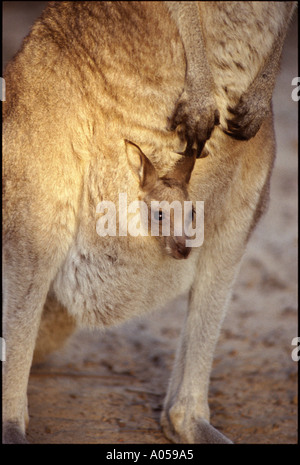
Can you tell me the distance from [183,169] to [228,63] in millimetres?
423

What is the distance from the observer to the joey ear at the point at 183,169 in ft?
7.93

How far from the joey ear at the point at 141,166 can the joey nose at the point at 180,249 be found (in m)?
0.23

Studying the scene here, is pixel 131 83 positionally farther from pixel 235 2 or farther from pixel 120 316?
pixel 120 316

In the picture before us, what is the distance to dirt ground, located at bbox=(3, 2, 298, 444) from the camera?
3021mm

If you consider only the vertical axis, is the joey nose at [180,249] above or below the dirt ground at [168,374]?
above

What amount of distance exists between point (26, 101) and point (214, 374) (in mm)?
1994

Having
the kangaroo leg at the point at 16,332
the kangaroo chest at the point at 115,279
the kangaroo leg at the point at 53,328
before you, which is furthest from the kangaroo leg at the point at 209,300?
the kangaroo leg at the point at 16,332

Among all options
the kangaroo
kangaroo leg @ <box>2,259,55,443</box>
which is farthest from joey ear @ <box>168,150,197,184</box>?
kangaroo leg @ <box>2,259,55,443</box>

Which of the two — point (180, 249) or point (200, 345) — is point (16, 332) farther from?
point (200, 345)

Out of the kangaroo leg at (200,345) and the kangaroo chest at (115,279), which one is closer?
the kangaroo chest at (115,279)

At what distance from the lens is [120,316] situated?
8.90ft

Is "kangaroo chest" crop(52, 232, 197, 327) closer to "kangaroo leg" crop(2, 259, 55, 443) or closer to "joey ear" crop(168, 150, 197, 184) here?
"kangaroo leg" crop(2, 259, 55, 443)

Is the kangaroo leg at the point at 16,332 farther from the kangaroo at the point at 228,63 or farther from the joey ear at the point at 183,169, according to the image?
the kangaroo at the point at 228,63
